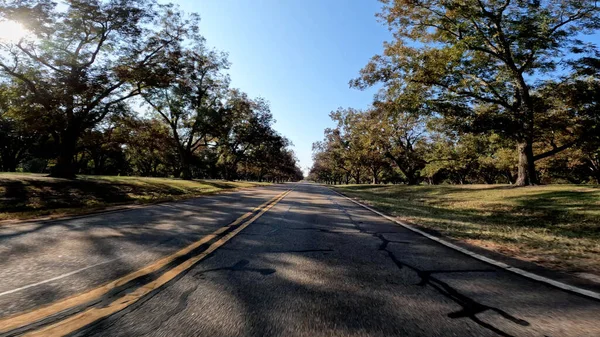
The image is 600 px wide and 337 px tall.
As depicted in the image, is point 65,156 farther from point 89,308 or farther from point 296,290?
point 296,290

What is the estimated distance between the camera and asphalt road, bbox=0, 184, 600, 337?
228 centimetres

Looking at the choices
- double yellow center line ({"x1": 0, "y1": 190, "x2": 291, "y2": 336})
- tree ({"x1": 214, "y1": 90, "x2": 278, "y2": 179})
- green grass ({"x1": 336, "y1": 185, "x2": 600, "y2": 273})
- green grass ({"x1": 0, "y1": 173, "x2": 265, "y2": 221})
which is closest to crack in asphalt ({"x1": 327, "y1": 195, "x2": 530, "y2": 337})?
green grass ({"x1": 336, "y1": 185, "x2": 600, "y2": 273})

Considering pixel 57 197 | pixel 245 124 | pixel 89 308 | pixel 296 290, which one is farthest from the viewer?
pixel 245 124

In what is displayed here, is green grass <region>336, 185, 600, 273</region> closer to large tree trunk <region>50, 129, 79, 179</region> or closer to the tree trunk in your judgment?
the tree trunk

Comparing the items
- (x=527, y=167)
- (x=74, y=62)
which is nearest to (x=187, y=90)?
(x=74, y=62)

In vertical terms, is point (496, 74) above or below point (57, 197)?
above

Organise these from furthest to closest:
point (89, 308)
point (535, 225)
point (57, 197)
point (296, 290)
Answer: point (57, 197) < point (535, 225) < point (296, 290) < point (89, 308)

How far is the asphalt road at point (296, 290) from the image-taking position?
2281mm

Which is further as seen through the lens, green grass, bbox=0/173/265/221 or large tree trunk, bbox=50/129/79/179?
large tree trunk, bbox=50/129/79/179

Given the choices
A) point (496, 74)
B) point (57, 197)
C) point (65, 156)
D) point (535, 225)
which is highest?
point (496, 74)

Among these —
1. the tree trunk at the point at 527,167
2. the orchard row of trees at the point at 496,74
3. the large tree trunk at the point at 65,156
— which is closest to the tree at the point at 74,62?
the large tree trunk at the point at 65,156

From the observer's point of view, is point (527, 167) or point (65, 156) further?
point (65, 156)

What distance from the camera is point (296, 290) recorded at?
3.02 meters

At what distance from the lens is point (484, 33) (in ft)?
54.1
